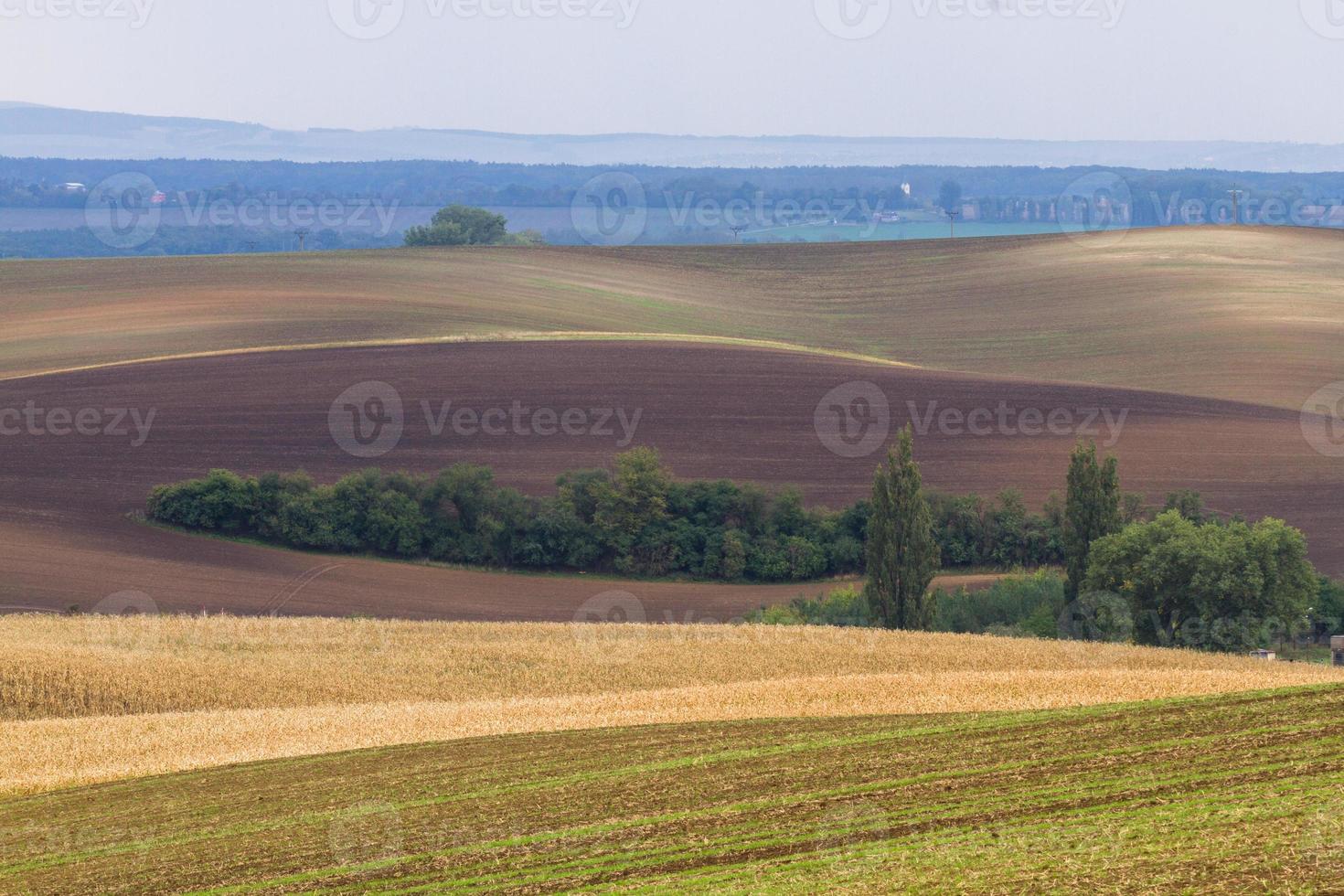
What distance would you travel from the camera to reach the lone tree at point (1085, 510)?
4216 centimetres

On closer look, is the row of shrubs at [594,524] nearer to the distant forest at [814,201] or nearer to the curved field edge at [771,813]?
the curved field edge at [771,813]

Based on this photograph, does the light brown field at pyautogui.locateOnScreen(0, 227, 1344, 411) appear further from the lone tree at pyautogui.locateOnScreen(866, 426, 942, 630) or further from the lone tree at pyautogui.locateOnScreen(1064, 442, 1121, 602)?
the lone tree at pyautogui.locateOnScreen(866, 426, 942, 630)

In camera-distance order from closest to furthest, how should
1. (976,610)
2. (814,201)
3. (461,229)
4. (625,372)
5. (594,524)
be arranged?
(976,610) < (594,524) < (625,372) < (461,229) < (814,201)

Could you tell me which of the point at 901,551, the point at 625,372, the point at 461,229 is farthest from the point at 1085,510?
the point at 461,229

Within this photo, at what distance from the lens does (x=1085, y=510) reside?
42531 mm

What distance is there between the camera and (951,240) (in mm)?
113750

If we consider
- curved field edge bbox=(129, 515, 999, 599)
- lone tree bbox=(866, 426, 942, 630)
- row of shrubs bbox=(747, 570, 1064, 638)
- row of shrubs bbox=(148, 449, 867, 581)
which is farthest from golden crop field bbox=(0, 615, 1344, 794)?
row of shrubs bbox=(148, 449, 867, 581)

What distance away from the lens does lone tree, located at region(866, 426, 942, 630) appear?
40.0 metres

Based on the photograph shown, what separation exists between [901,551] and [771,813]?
2507cm

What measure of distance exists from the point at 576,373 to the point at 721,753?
4750 centimetres

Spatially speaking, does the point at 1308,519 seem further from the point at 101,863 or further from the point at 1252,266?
the point at 1252,266

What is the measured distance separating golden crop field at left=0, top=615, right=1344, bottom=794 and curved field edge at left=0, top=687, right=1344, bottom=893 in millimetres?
2175

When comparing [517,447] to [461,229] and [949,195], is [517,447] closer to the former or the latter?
[461,229]

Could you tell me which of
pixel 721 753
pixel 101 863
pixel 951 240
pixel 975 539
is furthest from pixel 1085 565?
pixel 951 240
